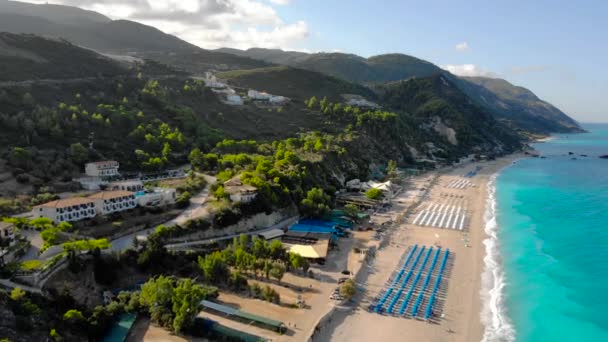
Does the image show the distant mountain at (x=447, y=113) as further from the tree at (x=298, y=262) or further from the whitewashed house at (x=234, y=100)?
the tree at (x=298, y=262)

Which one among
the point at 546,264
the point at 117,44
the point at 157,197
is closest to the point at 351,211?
the point at 546,264

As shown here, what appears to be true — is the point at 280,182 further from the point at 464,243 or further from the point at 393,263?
the point at 464,243

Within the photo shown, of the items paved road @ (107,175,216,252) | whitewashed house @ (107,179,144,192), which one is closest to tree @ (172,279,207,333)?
paved road @ (107,175,216,252)

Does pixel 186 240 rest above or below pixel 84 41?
below

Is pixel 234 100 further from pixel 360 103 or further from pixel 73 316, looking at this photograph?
pixel 73 316

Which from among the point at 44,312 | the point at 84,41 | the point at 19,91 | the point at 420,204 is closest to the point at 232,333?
the point at 44,312
